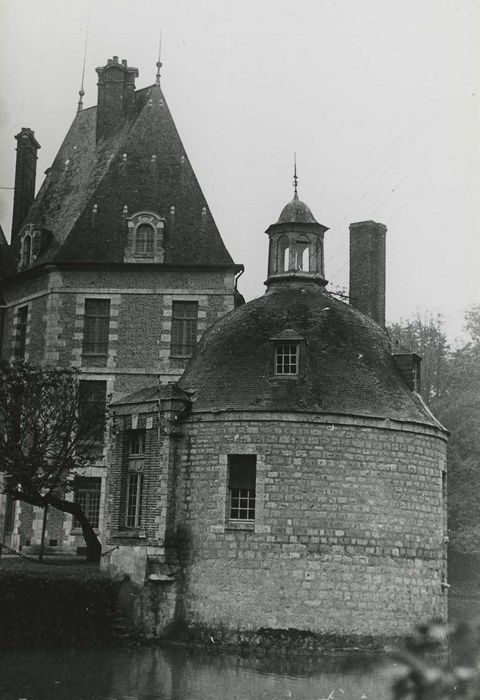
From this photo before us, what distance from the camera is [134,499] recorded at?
2272cm

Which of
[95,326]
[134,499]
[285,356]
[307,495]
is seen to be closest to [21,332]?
[95,326]

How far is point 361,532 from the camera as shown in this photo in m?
20.6

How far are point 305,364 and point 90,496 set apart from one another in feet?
34.8

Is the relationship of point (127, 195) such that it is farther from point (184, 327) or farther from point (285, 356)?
point (285, 356)

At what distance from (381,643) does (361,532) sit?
249 cm

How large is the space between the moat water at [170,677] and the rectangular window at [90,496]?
10007 mm

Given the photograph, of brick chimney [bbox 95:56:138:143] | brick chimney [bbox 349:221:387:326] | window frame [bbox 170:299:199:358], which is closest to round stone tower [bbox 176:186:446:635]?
brick chimney [bbox 349:221:387:326]

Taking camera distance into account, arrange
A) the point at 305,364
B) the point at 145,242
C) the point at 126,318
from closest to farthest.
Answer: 1. the point at 305,364
2. the point at 126,318
3. the point at 145,242

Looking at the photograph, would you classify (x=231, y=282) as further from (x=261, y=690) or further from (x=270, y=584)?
(x=261, y=690)

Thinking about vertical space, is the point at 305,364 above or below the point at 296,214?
below

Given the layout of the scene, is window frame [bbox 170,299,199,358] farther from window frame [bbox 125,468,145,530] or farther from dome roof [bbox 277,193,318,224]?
window frame [bbox 125,468,145,530]

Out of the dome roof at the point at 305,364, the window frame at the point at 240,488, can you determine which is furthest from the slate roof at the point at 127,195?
the window frame at the point at 240,488

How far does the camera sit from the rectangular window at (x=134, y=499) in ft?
73.2

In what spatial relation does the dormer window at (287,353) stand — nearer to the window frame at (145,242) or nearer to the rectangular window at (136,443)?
the rectangular window at (136,443)
